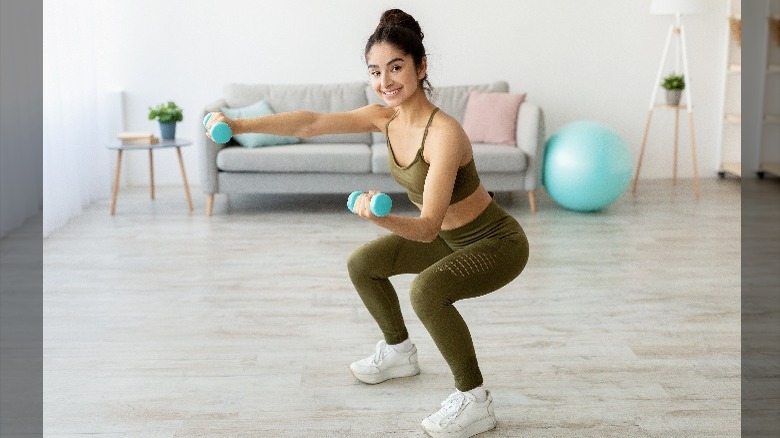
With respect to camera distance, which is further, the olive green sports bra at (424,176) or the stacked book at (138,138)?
the stacked book at (138,138)

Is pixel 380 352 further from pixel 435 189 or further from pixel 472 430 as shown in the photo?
pixel 435 189

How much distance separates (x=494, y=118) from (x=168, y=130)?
6.91ft

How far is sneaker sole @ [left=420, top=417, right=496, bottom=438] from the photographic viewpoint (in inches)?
89.4

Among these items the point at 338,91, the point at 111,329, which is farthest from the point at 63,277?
the point at 338,91

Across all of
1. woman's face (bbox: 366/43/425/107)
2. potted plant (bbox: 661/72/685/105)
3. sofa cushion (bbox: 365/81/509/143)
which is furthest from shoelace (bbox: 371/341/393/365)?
potted plant (bbox: 661/72/685/105)

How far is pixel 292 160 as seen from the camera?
5277mm

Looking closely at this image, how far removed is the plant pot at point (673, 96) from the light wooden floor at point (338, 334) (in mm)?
1180

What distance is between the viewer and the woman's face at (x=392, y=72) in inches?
87.3

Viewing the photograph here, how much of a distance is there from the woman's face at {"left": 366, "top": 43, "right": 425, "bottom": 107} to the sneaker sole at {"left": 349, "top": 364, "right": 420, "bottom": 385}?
0.88 metres

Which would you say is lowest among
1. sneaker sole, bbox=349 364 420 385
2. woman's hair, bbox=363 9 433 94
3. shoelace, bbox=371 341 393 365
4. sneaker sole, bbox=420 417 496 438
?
sneaker sole, bbox=420 417 496 438

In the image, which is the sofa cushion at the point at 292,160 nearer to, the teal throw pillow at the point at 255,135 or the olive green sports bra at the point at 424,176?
the teal throw pillow at the point at 255,135

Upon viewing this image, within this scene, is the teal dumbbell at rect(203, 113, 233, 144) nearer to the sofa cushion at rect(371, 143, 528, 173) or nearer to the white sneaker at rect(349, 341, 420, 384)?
the white sneaker at rect(349, 341, 420, 384)

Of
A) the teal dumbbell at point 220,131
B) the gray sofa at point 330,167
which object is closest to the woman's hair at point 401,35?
the teal dumbbell at point 220,131

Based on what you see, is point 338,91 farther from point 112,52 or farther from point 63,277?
point 63,277
